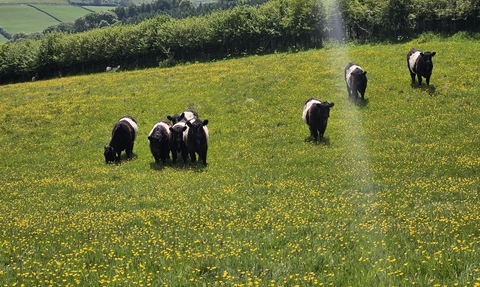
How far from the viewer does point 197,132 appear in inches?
831

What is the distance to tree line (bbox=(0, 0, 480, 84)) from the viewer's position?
185 feet

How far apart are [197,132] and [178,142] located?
1223 millimetres

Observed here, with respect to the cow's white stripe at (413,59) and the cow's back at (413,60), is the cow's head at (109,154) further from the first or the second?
the cow's white stripe at (413,59)

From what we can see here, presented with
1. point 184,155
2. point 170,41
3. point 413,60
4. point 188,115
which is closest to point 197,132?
point 184,155

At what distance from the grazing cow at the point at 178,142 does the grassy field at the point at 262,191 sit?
76 cm

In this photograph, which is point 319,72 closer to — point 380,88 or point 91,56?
point 380,88

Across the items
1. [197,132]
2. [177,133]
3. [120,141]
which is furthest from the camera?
[120,141]

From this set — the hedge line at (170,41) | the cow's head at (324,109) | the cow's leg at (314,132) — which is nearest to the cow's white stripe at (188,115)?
the cow's leg at (314,132)

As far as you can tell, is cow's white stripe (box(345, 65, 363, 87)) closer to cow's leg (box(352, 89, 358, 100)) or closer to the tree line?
cow's leg (box(352, 89, 358, 100))

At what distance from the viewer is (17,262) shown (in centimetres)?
931

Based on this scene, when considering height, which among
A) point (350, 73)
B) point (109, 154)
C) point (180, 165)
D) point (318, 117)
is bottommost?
point (180, 165)

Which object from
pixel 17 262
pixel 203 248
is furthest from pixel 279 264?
pixel 17 262

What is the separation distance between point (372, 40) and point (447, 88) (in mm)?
29015

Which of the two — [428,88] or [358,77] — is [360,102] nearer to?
[358,77]
